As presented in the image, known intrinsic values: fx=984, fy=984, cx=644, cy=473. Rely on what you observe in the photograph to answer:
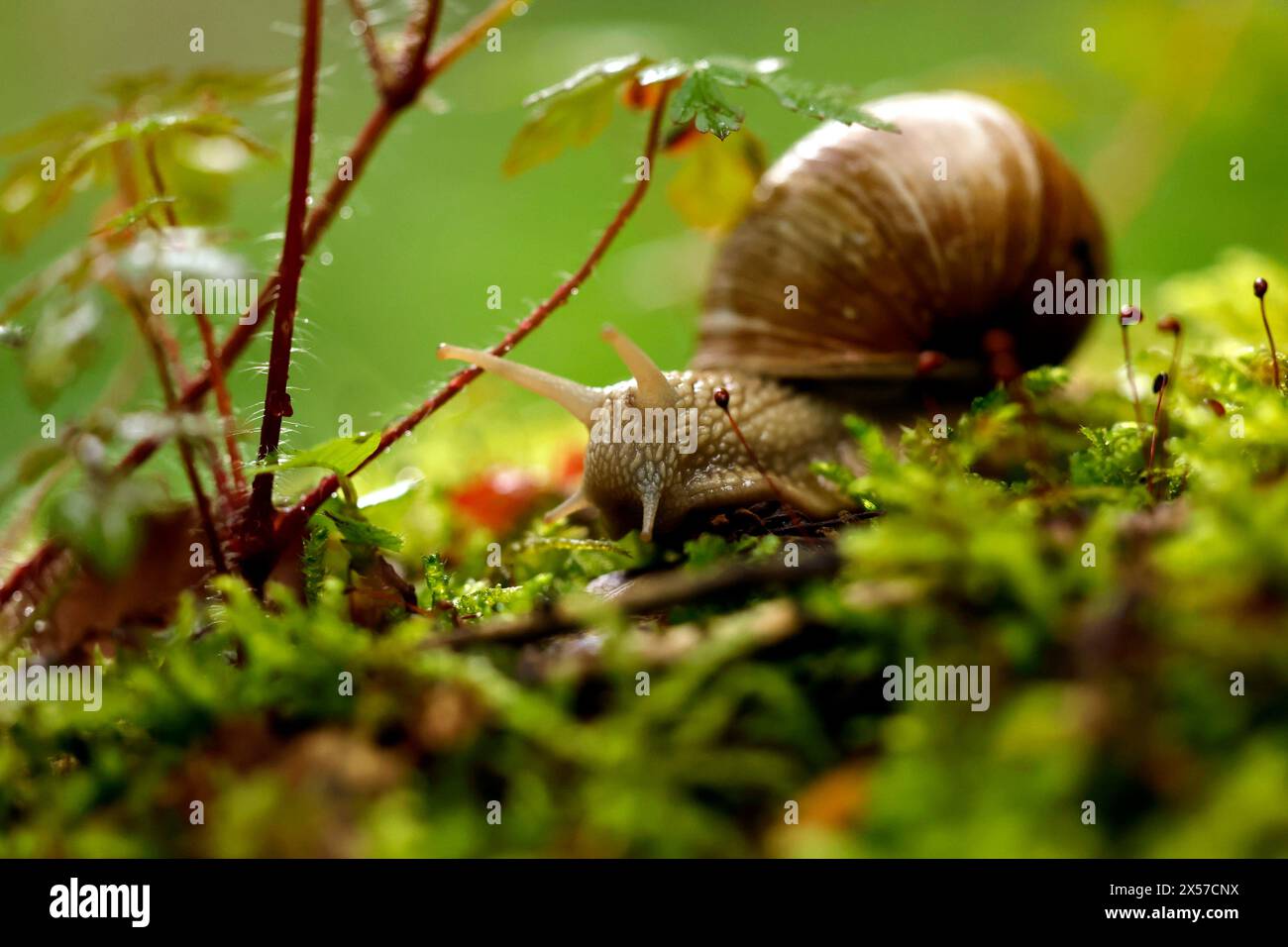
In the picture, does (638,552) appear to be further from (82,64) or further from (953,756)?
(82,64)

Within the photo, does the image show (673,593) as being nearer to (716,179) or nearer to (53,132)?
(716,179)

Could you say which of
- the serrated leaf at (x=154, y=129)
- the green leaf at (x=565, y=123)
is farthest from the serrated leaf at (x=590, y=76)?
the serrated leaf at (x=154, y=129)

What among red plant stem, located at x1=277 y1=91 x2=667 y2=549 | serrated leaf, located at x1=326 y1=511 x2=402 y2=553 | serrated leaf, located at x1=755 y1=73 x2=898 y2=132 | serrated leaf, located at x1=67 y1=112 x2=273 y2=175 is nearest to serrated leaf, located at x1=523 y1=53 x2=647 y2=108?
red plant stem, located at x1=277 y1=91 x2=667 y2=549

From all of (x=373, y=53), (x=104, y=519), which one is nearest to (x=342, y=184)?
(x=373, y=53)

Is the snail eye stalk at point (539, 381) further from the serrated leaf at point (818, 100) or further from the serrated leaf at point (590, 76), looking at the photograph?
the serrated leaf at point (818, 100)

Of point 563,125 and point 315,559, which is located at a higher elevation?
point 563,125
